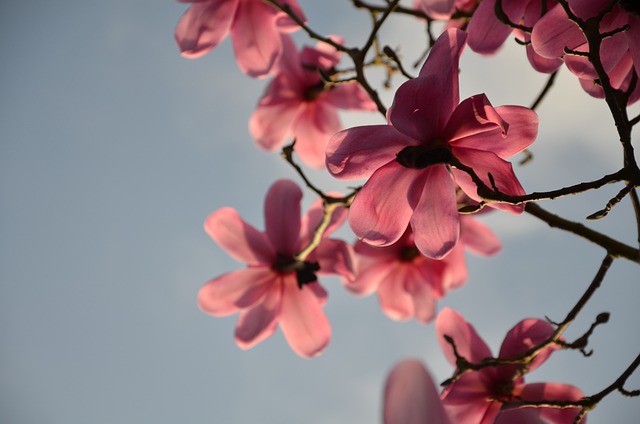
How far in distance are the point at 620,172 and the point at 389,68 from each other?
0.60 metres

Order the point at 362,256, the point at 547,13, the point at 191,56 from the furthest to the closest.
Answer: the point at 362,256
the point at 191,56
the point at 547,13

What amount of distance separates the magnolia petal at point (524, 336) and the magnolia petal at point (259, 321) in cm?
41

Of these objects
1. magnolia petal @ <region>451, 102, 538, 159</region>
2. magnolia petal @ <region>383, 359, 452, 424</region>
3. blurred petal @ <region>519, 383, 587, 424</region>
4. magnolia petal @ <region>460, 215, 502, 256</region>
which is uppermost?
magnolia petal @ <region>451, 102, 538, 159</region>

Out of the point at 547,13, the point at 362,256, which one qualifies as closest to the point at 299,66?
the point at 362,256

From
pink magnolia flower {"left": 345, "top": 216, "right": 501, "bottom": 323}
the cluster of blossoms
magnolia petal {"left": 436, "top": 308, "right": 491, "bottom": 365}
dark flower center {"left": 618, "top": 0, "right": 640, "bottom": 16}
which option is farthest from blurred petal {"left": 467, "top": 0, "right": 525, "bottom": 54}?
pink magnolia flower {"left": 345, "top": 216, "right": 501, "bottom": 323}

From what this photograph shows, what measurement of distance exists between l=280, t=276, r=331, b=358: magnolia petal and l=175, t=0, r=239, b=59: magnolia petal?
1.47 ft

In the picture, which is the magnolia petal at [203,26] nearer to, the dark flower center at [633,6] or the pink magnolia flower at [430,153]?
the pink magnolia flower at [430,153]

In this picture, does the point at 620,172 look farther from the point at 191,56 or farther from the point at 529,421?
the point at 191,56

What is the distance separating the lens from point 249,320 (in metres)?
1.06

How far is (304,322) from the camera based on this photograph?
107 centimetres

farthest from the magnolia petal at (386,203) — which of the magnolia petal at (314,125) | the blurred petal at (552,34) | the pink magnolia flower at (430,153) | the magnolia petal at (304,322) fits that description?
the magnolia petal at (314,125)

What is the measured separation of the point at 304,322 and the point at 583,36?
65cm

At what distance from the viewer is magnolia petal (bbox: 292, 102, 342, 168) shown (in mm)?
1298

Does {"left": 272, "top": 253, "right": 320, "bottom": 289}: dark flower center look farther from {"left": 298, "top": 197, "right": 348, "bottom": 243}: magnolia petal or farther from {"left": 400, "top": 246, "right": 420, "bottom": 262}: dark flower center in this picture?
{"left": 400, "top": 246, "right": 420, "bottom": 262}: dark flower center
